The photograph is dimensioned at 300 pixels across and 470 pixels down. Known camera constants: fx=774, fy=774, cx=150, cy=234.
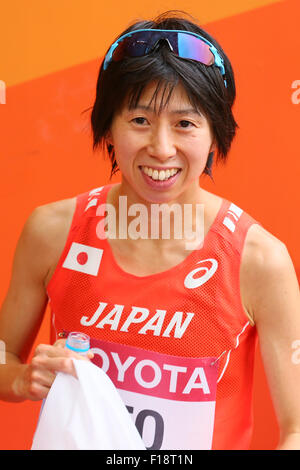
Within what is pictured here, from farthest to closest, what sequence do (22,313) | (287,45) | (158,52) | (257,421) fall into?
(257,421), (287,45), (22,313), (158,52)

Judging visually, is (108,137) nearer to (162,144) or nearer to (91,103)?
(162,144)

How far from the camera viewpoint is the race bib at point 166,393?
4.78 feet

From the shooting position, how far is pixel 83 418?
124cm

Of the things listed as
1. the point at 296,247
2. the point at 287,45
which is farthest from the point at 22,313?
the point at 287,45

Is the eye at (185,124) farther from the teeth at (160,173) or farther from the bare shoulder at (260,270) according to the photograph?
the bare shoulder at (260,270)

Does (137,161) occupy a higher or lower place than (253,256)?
higher

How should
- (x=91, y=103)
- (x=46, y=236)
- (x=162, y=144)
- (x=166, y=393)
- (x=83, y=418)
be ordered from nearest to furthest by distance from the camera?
(x=83, y=418)
(x=162, y=144)
(x=166, y=393)
(x=46, y=236)
(x=91, y=103)

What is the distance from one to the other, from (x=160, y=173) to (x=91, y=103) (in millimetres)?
926

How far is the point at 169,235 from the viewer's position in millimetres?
1537

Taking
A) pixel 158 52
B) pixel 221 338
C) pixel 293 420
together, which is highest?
pixel 158 52

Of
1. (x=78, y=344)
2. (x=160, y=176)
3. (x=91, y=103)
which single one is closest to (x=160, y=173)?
(x=160, y=176)

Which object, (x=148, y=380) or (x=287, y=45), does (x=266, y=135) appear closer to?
(x=287, y=45)

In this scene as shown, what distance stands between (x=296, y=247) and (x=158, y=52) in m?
0.98

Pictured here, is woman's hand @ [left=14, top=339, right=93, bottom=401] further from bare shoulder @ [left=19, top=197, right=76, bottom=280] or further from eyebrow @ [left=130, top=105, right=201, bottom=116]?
eyebrow @ [left=130, top=105, right=201, bottom=116]
